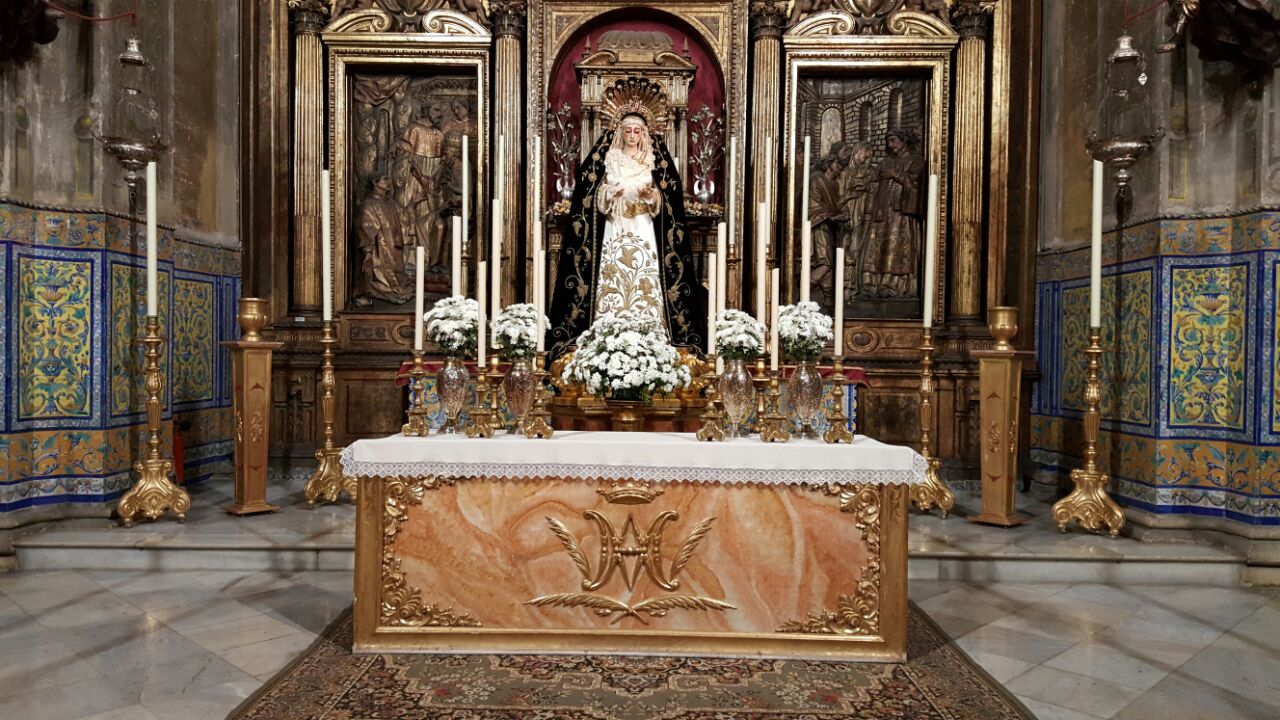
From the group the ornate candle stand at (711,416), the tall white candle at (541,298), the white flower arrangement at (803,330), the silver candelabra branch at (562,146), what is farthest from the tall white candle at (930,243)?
the silver candelabra branch at (562,146)

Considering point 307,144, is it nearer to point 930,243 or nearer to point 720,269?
point 720,269

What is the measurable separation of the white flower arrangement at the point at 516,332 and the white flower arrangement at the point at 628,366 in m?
0.32

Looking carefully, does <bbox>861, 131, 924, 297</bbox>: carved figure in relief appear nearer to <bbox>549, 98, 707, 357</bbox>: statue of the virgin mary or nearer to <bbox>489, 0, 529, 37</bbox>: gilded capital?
<bbox>549, 98, 707, 357</bbox>: statue of the virgin mary

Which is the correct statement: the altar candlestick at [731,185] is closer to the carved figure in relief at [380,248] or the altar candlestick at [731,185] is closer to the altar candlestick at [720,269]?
the altar candlestick at [720,269]

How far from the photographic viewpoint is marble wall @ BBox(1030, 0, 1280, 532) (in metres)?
5.53

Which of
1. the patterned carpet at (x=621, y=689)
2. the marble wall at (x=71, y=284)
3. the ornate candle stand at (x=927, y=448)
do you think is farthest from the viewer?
the ornate candle stand at (x=927, y=448)

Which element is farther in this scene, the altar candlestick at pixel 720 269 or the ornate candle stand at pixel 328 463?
the ornate candle stand at pixel 328 463

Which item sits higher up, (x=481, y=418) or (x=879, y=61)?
(x=879, y=61)

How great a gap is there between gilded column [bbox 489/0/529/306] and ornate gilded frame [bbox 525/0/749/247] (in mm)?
140

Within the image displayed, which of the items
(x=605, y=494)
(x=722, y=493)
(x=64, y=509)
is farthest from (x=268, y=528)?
(x=722, y=493)

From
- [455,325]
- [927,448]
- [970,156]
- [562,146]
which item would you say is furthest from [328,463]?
[970,156]

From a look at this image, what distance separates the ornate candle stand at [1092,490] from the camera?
5.87m

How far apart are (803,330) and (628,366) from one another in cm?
96

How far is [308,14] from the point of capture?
824cm
